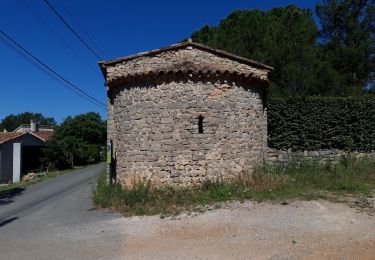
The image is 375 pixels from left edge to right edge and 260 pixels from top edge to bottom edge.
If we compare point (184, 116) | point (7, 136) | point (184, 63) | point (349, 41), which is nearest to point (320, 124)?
point (184, 116)

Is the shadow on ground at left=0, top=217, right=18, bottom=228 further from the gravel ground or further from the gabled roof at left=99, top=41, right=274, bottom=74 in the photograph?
the gabled roof at left=99, top=41, right=274, bottom=74

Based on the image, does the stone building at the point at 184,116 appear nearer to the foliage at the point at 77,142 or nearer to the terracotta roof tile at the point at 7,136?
the terracotta roof tile at the point at 7,136

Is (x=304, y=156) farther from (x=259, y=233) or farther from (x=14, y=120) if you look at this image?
(x=14, y=120)

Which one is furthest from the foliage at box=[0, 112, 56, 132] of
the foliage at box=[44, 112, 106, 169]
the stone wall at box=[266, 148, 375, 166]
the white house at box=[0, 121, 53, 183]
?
the stone wall at box=[266, 148, 375, 166]

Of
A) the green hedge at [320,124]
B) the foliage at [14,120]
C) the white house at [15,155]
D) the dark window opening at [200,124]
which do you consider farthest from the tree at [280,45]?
the foliage at [14,120]

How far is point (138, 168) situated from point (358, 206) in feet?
18.9

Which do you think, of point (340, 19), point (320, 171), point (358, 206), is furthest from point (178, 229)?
point (340, 19)

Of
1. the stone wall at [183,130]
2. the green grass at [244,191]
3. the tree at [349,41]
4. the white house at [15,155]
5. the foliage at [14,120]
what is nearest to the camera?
the green grass at [244,191]

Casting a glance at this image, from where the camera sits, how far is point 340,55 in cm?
1783

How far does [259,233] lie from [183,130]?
4245 mm

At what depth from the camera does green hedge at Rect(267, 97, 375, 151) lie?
12875mm

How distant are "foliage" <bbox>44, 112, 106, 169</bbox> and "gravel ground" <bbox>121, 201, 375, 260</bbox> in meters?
25.9

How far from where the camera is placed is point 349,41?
1817cm

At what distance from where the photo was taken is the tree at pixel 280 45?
1616cm
